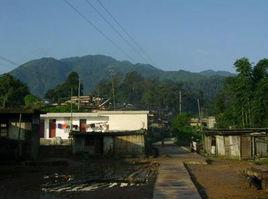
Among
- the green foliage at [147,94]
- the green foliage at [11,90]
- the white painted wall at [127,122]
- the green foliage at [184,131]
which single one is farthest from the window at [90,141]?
the green foliage at [147,94]

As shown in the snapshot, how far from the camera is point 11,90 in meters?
81.9

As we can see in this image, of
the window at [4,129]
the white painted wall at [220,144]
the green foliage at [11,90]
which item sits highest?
the green foliage at [11,90]

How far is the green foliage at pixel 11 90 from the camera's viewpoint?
265 ft

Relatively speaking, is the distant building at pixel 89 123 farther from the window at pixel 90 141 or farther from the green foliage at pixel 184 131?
the green foliage at pixel 184 131

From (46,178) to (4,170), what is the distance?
4.27 meters

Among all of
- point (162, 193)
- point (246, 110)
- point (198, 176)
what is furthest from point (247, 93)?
point (162, 193)

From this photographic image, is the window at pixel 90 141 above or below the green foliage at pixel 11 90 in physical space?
below

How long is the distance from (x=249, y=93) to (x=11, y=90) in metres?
37.6

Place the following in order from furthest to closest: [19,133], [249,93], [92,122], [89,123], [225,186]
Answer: [249,93]
[89,123]
[92,122]
[19,133]
[225,186]

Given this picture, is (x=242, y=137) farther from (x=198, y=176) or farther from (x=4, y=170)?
(x=4, y=170)

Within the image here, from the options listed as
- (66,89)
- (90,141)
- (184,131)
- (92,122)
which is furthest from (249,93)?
(66,89)

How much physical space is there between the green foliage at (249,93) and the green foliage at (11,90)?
34009mm

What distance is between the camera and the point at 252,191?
2206 centimetres

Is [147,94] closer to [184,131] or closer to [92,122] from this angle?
[184,131]
